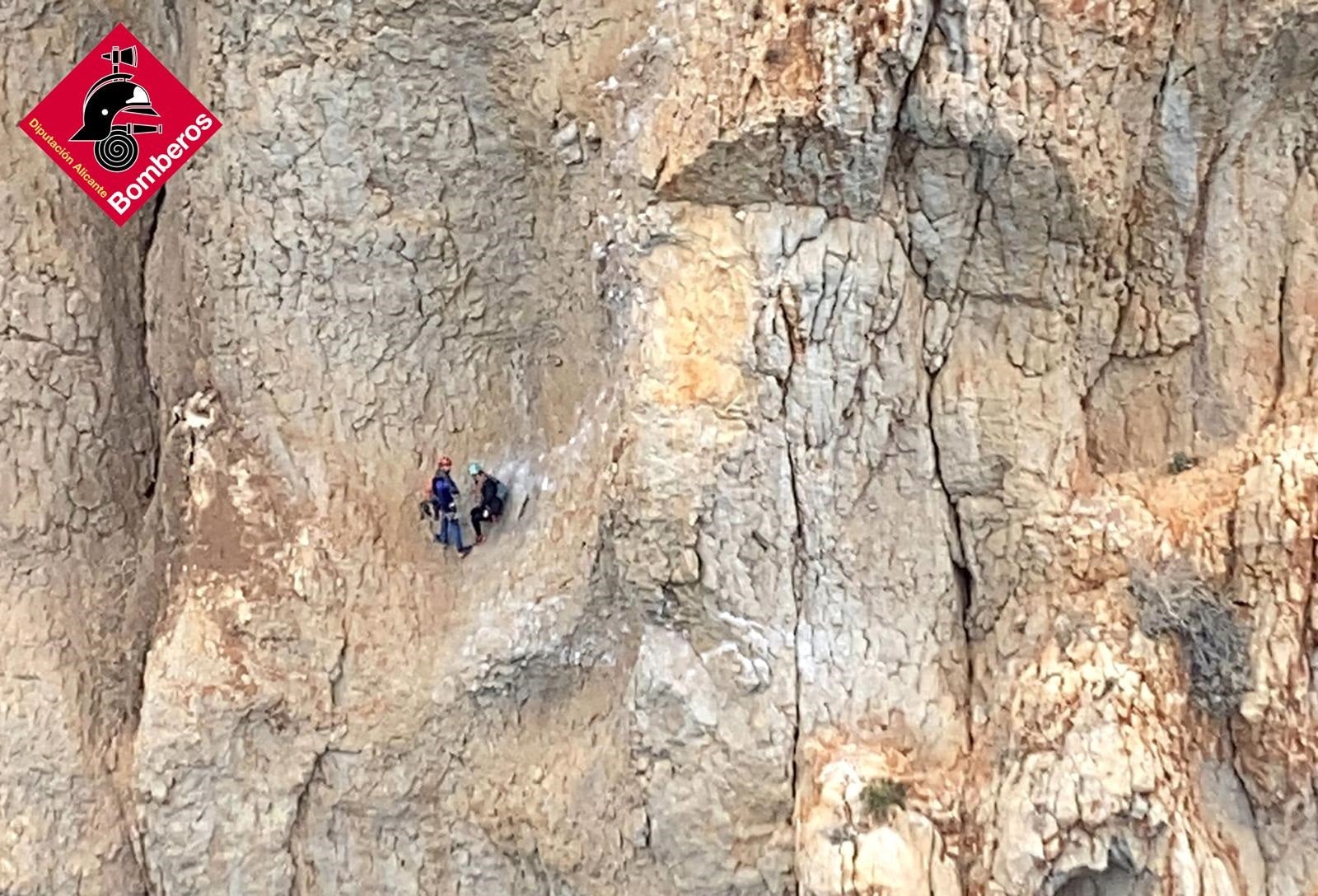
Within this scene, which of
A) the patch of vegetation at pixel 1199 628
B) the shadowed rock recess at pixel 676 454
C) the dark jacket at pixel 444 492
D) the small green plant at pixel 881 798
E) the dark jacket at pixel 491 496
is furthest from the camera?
the dark jacket at pixel 491 496

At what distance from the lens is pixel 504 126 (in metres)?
10.8

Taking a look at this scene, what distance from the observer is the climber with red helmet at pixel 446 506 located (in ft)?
35.2

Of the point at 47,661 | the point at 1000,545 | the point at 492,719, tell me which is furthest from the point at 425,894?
the point at 1000,545

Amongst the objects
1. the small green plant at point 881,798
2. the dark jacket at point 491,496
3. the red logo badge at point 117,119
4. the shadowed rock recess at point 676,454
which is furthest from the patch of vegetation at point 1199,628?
the red logo badge at point 117,119

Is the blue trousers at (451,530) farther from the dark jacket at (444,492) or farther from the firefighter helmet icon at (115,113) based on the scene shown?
the firefighter helmet icon at (115,113)

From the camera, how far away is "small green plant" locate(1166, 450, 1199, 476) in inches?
366

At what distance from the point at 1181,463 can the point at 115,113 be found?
986 centimetres

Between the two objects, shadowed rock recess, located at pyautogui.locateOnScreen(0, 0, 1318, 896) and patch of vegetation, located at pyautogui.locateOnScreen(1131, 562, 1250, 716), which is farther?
shadowed rock recess, located at pyautogui.locateOnScreen(0, 0, 1318, 896)

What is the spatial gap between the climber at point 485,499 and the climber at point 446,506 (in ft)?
0.56

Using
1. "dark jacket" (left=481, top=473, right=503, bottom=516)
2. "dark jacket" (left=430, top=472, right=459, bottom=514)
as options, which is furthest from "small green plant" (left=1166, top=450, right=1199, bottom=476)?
"dark jacket" (left=430, top=472, right=459, bottom=514)

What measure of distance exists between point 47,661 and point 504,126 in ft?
21.4

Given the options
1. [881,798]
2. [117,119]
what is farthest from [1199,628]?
[117,119]

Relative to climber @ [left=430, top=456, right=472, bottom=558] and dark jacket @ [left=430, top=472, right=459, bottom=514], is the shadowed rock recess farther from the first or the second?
dark jacket @ [left=430, top=472, right=459, bottom=514]

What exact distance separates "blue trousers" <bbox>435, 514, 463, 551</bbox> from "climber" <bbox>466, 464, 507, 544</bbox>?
159 mm
